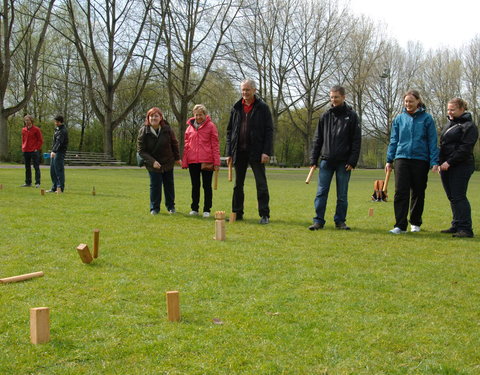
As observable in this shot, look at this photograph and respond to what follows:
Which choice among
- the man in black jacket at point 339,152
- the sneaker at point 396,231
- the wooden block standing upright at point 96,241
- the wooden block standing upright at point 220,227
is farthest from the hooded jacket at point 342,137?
the wooden block standing upright at point 96,241

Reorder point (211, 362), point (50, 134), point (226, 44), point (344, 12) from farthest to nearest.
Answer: point (50, 134) < point (344, 12) < point (226, 44) < point (211, 362)

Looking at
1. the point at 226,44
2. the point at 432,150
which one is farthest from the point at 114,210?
the point at 226,44

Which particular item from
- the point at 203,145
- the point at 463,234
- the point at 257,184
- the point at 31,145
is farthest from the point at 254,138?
the point at 31,145

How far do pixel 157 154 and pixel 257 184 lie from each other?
6.56 feet

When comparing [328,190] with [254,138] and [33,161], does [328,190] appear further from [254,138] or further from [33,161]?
[33,161]

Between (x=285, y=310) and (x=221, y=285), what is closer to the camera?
(x=285, y=310)

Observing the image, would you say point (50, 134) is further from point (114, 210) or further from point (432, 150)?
point (432, 150)

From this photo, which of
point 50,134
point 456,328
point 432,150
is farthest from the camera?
point 50,134

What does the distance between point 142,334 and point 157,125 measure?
6.30m

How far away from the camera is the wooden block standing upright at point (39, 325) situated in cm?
285

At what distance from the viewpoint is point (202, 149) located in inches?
337

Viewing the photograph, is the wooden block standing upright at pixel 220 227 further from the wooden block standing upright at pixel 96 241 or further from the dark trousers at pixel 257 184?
the dark trousers at pixel 257 184

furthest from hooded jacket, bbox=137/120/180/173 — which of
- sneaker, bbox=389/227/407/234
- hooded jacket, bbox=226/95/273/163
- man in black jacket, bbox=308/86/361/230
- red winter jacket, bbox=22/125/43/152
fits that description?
red winter jacket, bbox=22/125/43/152

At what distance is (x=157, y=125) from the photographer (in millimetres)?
9023
